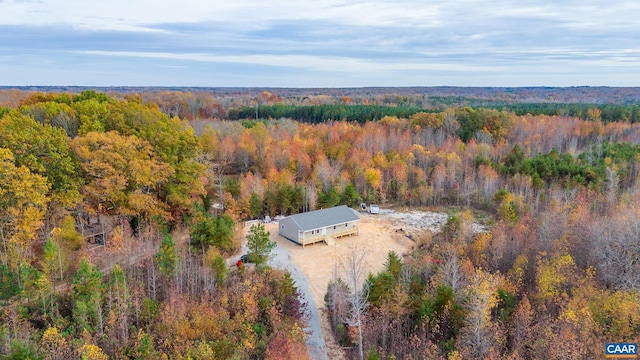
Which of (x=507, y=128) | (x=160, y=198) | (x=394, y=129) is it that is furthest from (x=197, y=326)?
(x=507, y=128)

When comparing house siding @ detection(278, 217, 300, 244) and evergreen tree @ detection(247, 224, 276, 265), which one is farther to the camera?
house siding @ detection(278, 217, 300, 244)

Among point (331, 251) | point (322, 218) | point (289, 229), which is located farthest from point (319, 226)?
point (289, 229)

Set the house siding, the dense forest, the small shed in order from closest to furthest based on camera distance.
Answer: the dense forest → the small shed → the house siding

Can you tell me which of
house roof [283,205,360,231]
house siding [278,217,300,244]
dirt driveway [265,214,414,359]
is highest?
house roof [283,205,360,231]

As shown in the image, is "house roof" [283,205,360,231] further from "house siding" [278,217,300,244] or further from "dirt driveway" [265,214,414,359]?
"dirt driveway" [265,214,414,359]

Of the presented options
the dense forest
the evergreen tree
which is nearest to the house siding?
the dense forest

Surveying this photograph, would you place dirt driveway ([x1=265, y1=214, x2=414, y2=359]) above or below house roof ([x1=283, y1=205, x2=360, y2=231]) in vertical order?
below

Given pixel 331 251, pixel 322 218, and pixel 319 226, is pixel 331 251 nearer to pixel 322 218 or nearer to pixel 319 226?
pixel 319 226

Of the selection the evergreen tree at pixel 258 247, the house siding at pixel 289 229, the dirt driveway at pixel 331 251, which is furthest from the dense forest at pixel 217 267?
the house siding at pixel 289 229

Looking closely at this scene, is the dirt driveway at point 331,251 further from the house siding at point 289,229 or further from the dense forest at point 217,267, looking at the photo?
the dense forest at point 217,267
